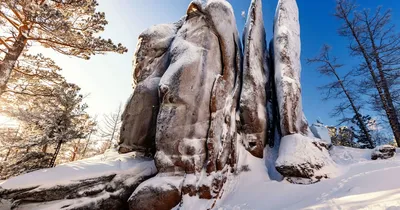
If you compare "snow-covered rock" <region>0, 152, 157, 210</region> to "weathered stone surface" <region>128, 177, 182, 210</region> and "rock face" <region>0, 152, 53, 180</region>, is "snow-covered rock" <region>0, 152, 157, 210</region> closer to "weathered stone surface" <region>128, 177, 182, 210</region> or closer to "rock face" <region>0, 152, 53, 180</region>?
"weathered stone surface" <region>128, 177, 182, 210</region>

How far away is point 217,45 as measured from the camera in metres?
9.16

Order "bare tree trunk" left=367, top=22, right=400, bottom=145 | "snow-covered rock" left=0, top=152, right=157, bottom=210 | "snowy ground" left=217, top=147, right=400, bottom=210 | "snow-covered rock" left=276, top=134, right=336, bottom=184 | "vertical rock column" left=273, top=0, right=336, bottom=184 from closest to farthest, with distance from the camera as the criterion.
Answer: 1. "snowy ground" left=217, top=147, right=400, bottom=210
2. "snow-covered rock" left=0, top=152, right=157, bottom=210
3. "snow-covered rock" left=276, top=134, right=336, bottom=184
4. "vertical rock column" left=273, top=0, right=336, bottom=184
5. "bare tree trunk" left=367, top=22, right=400, bottom=145

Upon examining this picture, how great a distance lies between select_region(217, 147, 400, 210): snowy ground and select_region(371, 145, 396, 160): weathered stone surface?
1.24 ft

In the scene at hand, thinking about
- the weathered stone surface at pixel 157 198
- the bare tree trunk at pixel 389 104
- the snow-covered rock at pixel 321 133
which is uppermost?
the bare tree trunk at pixel 389 104

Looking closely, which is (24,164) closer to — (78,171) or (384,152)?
(78,171)

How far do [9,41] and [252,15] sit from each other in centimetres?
1172

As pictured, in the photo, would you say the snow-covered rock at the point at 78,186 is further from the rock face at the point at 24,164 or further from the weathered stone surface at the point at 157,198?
the rock face at the point at 24,164

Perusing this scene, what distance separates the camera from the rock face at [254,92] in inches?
320

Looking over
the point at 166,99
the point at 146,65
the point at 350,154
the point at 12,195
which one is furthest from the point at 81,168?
the point at 350,154

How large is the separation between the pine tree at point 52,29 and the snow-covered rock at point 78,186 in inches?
174

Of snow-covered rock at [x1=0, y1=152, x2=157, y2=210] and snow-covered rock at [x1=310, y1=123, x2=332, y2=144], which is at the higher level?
snow-covered rock at [x1=310, y1=123, x2=332, y2=144]

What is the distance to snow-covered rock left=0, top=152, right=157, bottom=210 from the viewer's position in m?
5.95

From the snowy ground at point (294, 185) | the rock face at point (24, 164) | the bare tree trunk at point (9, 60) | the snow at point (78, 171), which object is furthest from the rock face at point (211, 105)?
the rock face at point (24, 164)

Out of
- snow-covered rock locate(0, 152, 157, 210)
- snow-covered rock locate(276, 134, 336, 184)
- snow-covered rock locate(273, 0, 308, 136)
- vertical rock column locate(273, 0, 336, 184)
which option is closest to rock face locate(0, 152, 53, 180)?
snow-covered rock locate(0, 152, 157, 210)
